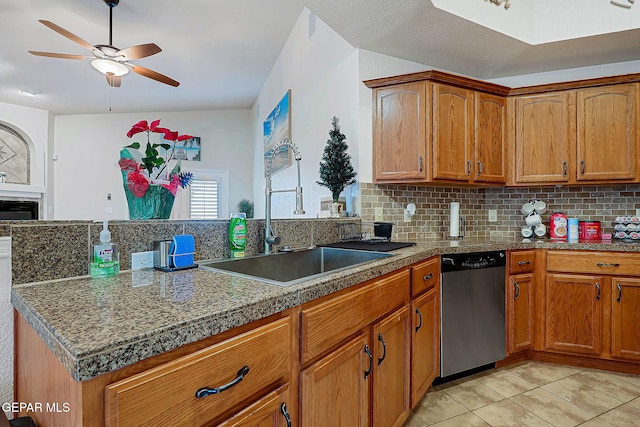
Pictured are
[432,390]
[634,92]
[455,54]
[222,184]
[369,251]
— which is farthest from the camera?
[222,184]

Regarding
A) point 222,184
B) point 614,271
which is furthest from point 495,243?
point 222,184

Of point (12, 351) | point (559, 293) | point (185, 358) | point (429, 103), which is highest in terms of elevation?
point (429, 103)

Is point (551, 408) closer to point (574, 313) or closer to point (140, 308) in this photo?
point (574, 313)

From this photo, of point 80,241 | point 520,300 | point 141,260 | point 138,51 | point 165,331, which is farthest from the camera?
point 138,51

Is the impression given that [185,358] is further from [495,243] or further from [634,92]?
[634,92]

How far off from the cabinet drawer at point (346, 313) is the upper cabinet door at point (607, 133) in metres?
2.08

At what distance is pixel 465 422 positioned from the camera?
5.73 ft

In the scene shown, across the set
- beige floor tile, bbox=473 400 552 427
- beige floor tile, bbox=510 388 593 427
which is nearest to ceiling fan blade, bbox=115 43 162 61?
beige floor tile, bbox=473 400 552 427

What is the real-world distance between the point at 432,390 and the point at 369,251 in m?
1.04

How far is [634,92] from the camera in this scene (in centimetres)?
249

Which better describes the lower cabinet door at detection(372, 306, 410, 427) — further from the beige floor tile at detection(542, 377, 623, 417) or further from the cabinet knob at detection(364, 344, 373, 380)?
the beige floor tile at detection(542, 377, 623, 417)

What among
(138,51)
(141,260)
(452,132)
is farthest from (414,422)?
(138,51)

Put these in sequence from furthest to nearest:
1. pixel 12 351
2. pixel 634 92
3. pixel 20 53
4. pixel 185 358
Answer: pixel 20 53, pixel 634 92, pixel 12 351, pixel 185 358

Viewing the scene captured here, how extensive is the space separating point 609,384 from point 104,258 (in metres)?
2.89
